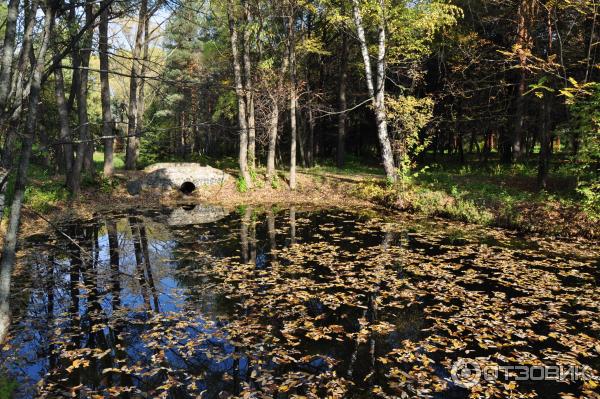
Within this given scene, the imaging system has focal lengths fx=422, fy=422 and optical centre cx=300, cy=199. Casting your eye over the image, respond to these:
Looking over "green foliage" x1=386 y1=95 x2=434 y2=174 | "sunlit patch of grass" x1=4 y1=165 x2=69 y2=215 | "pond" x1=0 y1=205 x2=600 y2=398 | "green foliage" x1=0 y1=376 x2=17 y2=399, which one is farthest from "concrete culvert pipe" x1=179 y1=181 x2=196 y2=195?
"green foliage" x1=0 y1=376 x2=17 y2=399

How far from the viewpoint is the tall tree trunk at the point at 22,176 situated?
5.06m

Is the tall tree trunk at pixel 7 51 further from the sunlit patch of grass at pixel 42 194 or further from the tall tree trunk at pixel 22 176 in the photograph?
the sunlit patch of grass at pixel 42 194

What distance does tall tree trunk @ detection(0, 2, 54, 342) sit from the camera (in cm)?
506

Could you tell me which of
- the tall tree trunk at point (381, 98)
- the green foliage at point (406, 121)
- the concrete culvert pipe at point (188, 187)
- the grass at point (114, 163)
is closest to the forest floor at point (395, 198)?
the concrete culvert pipe at point (188, 187)

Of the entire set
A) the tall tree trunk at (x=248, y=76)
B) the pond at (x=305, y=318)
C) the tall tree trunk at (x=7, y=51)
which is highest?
the tall tree trunk at (x=248, y=76)

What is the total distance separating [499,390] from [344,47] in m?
22.9

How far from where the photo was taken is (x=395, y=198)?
17062mm

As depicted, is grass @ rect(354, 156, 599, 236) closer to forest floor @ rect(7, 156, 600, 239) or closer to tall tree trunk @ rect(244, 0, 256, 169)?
forest floor @ rect(7, 156, 600, 239)

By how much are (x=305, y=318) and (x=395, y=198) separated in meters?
11.1

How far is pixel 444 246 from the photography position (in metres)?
11.2

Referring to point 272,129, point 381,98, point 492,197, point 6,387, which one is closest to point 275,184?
point 272,129

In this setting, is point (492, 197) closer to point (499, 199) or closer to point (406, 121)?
point (499, 199)

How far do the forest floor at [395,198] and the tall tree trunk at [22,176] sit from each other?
6.62 m

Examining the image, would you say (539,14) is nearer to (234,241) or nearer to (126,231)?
(234,241)
